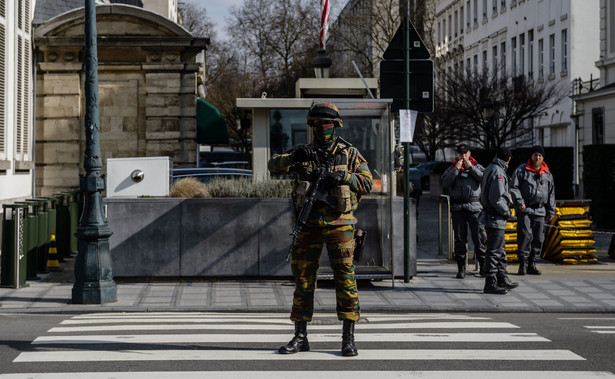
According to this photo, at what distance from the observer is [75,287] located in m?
11.6

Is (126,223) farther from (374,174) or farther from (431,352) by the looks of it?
(431,352)

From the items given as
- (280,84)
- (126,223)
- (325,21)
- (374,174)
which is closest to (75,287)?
(126,223)

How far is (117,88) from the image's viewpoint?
2216 centimetres

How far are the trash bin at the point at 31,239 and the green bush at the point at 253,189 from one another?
94.2 inches

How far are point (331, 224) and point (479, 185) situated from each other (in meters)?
6.69

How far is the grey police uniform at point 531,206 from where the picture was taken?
14.6 m

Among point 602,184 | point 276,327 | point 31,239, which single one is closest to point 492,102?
point 602,184

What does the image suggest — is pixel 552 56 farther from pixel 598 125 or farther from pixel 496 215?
pixel 496 215

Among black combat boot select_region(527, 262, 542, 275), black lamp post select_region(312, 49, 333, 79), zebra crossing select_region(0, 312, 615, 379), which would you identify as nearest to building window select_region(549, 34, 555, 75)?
black lamp post select_region(312, 49, 333, 79)

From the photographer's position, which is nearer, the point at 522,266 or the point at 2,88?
the point at 522,266

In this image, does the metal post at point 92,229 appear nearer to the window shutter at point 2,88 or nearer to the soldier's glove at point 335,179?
the soldier's glove at point 335,179

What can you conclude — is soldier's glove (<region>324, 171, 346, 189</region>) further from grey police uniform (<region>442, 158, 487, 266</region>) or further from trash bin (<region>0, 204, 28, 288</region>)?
grey police uniform (<region>442, 158, 487, 266</region>)

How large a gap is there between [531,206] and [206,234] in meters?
4.67

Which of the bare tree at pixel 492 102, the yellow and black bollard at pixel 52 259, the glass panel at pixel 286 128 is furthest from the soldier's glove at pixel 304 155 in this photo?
the bare tree at pixel 492 102
